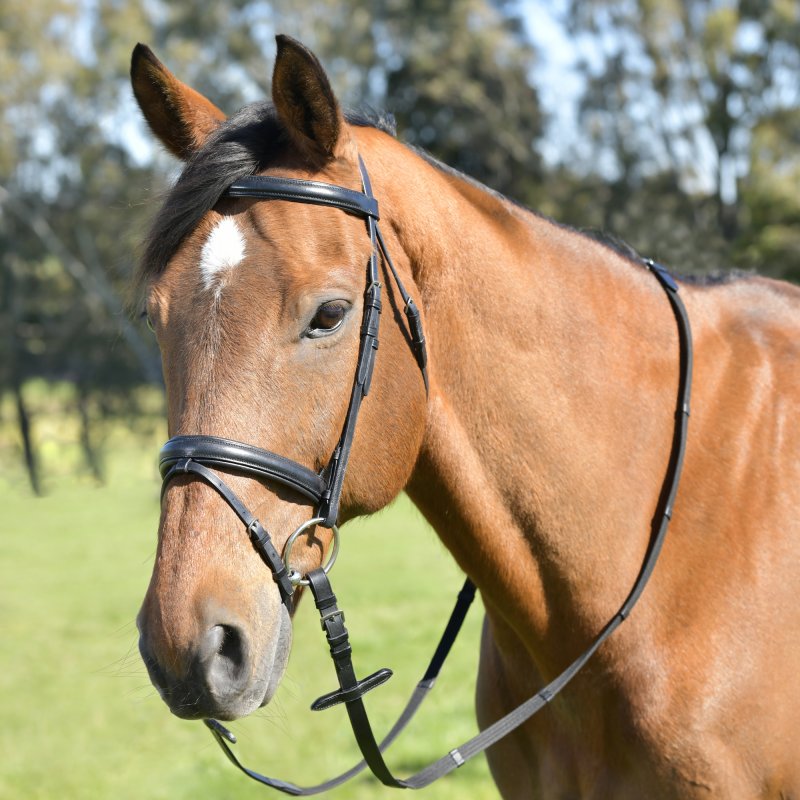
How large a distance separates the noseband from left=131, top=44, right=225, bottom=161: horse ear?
38cm

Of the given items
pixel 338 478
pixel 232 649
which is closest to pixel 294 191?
pixel 338 478

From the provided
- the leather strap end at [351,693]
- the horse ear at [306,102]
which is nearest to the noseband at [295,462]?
the horse ear at [306,102]

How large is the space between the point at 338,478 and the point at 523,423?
0.61m

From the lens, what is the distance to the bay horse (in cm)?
183

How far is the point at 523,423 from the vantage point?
2.30 metres

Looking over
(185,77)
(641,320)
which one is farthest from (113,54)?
(641,320)

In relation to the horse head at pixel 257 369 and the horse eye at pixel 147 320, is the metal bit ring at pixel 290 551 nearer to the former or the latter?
the horse head at pixel 257 369

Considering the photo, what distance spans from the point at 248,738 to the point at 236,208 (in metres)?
→ 4.49

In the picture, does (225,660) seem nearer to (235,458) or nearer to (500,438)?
(235,458)

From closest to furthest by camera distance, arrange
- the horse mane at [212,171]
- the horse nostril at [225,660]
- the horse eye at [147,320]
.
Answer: the horse nostril at [225,660] < the horse mane at [212,171] < the horse eye at [147,320]

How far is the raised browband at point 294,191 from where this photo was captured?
200 cm

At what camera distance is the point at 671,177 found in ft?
75.9

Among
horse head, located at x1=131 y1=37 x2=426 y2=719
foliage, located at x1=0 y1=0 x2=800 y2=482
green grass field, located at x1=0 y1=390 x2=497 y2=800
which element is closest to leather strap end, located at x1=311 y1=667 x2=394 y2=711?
green grass field, located at x1=0 y1=390 x2=497 y2=800

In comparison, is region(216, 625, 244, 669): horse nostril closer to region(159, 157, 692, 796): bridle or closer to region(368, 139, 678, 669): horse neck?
region(159, 157, 692, 796): bridle
